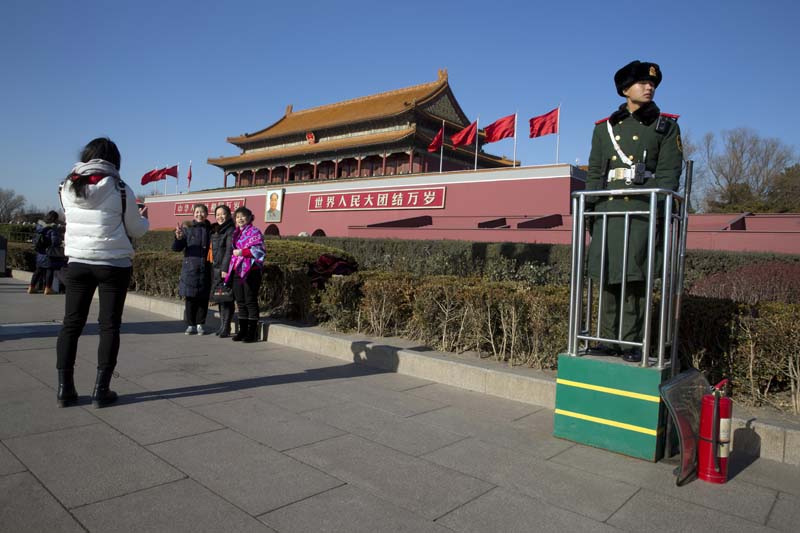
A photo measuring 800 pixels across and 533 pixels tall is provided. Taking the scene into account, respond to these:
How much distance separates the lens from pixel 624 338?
3.42m

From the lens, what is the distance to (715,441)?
279 centimetres

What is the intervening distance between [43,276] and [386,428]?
416 inches

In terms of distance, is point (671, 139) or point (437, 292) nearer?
point (671, 139)

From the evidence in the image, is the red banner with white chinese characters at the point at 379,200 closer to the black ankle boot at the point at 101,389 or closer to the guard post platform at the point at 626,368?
the guard post platform at the point at 626,368

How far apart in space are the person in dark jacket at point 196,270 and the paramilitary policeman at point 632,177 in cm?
473

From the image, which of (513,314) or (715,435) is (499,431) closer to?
(715,435)

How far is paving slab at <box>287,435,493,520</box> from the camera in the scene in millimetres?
2467

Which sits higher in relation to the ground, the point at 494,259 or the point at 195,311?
the point at 494,259

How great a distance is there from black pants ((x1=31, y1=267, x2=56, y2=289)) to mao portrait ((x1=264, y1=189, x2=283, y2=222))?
790 inches

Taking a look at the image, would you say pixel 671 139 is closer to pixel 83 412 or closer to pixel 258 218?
pixel 83 412

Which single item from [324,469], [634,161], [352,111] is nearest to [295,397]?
[324,469]

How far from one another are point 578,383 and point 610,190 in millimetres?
1171

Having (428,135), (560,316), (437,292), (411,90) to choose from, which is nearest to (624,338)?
(560,316)

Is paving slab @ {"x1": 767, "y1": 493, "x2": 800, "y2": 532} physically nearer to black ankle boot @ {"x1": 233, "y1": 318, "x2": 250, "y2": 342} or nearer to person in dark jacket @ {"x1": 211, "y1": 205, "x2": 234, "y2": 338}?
black ankle boot @ {"x1": 233, "y1": 318, "x2": 250, "y2": 342}
